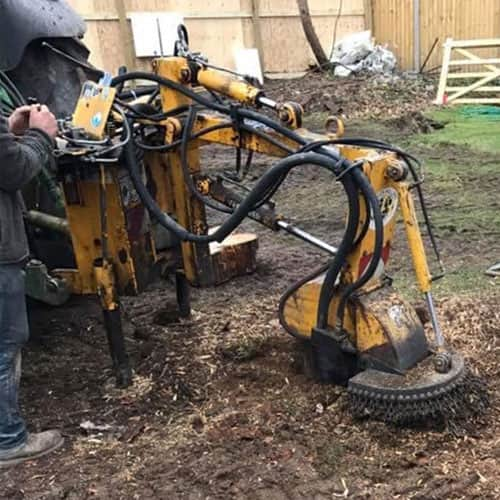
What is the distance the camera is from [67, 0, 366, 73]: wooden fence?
39.7 ft

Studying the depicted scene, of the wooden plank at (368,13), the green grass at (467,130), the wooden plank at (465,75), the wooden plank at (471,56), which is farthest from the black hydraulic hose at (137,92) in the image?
the wooden plank at (368,13)

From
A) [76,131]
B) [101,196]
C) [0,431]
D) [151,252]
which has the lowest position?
[0,431]

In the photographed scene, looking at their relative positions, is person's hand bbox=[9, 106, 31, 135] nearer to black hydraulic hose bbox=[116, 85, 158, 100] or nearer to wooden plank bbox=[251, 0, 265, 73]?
black hydraulic hose bbox=[116, 85, 158, 100]

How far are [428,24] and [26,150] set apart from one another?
12.9 meters

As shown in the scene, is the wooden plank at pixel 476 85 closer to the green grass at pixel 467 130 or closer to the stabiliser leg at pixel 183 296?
the green grass at pixel 467 130

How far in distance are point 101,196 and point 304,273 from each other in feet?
6.47

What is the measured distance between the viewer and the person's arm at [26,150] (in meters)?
2.85

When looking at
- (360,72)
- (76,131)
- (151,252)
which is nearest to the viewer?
(76,131)

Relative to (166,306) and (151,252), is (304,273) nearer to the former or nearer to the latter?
(166,306)

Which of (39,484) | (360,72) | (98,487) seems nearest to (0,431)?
(39,484)

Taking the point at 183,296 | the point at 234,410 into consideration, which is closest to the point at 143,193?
the point at 234,410

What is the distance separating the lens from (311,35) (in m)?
13.9

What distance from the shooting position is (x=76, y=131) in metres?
3.45

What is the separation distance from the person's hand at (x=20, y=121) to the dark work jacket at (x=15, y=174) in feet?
0.17
